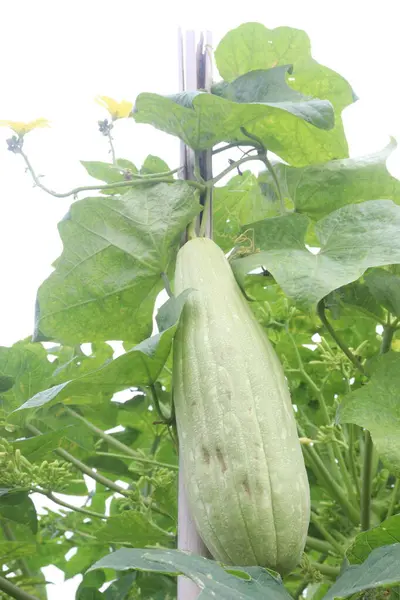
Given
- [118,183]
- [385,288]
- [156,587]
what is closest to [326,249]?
[385,288]

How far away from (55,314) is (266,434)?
21 cm

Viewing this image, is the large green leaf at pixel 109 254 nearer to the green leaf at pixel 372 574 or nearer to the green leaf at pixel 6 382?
the green leaf at pixel 6 382

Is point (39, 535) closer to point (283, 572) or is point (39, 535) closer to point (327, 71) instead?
point (283, 572)

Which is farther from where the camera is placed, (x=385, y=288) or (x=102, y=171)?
(x=102, y=171)

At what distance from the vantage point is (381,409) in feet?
1.80

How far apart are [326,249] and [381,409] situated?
0.41ft

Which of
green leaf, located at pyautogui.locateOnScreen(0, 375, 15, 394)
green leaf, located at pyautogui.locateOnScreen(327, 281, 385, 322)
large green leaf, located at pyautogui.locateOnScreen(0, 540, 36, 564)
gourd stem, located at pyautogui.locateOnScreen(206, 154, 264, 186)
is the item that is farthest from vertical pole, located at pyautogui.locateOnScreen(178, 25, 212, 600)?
large green leaf, located at pyautogui.locateOnScreen(0, 540, 36, 564)

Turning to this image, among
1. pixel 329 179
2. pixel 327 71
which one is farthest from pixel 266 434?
pixel 327 71

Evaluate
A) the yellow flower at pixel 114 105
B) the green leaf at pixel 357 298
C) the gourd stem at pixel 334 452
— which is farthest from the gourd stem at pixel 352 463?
the yellow flower at pixel 114 105

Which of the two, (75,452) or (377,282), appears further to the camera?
(75,452)

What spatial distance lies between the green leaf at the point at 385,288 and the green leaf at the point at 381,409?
44mm

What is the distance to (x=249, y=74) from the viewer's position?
0.61 meters

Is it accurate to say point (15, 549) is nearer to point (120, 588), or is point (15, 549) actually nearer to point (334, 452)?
point (120, 588)

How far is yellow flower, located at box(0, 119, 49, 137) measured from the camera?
63 cm
